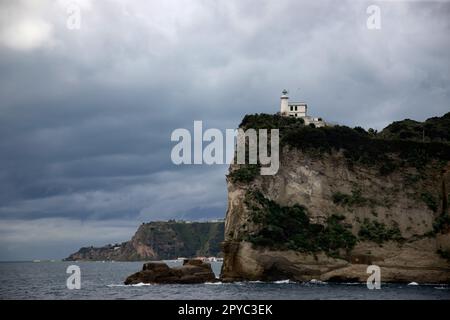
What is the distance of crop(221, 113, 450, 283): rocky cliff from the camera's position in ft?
238

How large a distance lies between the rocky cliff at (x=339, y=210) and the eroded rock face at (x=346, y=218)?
102 mm

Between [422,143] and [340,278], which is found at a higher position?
[422,143]

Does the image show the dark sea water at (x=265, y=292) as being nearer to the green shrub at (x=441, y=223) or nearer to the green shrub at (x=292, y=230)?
the green shrub at (x=292, y=230)

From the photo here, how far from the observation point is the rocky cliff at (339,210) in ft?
238

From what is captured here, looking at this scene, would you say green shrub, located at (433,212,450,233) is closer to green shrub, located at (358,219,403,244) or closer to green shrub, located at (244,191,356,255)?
green shrub, located at (358,219,403,244)

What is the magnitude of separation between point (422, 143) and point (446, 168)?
14.1ft

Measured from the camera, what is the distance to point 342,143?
83.3m

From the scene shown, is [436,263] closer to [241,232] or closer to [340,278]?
[340,278]

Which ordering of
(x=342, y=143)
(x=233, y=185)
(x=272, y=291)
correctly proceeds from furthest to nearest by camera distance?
(x=342, y=143), (x=233, y=185), (x=272, y=291)

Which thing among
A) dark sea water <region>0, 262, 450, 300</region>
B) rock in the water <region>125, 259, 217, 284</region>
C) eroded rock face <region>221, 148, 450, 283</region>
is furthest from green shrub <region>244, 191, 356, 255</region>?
rock in the water <region>125, 259, 217, 284</region>

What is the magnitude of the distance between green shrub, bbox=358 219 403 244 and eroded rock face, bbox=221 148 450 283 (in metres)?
0.50

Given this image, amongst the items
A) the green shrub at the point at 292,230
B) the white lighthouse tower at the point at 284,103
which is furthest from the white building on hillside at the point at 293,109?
the green shrub at the point at 292,230
